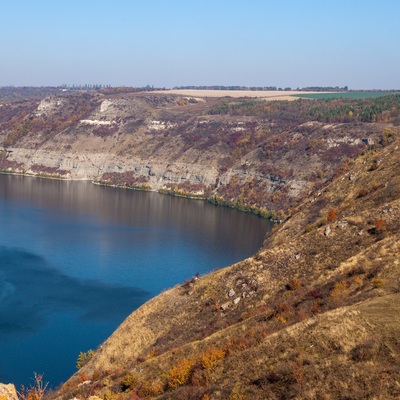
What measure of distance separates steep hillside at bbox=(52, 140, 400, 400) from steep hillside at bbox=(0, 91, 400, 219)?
50.5 meters

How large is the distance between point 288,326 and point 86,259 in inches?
1559

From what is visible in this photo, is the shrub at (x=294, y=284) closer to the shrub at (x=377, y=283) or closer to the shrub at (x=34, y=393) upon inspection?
the shrub at (x=377, y=283)

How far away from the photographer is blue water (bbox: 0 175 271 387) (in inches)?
1398

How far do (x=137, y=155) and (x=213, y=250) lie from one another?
60.0 m

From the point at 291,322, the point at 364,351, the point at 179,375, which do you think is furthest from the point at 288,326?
the point at 364,351

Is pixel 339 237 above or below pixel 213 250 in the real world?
above

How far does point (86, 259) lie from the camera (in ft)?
177

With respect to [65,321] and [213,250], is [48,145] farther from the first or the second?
[65,321]

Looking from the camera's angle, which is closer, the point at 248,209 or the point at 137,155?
the point at 248,209

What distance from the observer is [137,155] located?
4476 inches

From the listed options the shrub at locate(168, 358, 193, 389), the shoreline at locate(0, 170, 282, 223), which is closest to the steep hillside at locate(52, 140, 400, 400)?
the shrub at locate(168, 358, 193, 389)

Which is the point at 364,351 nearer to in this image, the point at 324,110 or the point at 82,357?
the point at 82,357

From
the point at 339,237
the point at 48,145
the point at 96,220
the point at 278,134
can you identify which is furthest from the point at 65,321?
the point at 48,145

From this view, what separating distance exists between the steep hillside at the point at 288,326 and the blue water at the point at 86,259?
988 centimetres
